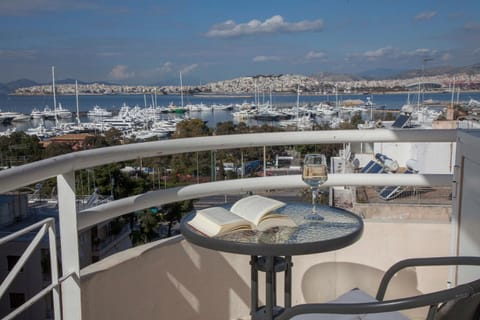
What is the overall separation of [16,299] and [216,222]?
2.30ft

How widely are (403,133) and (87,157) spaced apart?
5.00 feet

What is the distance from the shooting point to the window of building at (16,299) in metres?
1.44

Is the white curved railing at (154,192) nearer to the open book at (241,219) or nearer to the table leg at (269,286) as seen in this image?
the open book at (241,219)

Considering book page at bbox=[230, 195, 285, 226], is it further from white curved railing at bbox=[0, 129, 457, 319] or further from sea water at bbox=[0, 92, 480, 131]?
sea water at bbox=[0, 92, 480, 131]

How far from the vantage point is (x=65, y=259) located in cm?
160

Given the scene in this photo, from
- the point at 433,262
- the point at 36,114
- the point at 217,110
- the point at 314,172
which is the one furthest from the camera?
the point at 217,110

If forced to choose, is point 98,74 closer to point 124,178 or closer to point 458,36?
point 458,36

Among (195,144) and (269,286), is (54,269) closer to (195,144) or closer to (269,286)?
(269,286)

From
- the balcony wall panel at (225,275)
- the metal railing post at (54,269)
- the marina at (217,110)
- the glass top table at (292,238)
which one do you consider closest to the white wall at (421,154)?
the balcony wall panel at (225,275)

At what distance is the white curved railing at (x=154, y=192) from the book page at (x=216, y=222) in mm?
433

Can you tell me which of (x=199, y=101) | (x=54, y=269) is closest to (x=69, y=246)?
(x=54, y=269)

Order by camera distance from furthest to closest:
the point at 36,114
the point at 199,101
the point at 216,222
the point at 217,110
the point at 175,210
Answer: the point at 217,110, the point at 199,101, the point at 36,114, the point at 175,210, the point at 216,222

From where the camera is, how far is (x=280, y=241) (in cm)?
134

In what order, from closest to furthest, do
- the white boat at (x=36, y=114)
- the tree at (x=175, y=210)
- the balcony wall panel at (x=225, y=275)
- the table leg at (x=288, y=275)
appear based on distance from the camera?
the table leg at (x=288, y=275), the balcony wall panel at (x=225, y=275), the tree at (x=175, y=210), the white boat at (x=36, y=114)
